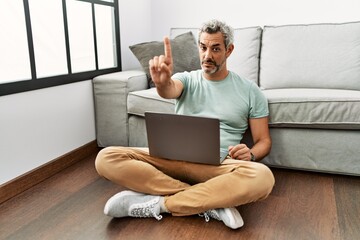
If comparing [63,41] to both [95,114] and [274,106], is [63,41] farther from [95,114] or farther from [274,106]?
[274,106]

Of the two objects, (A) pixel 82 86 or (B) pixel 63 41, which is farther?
(A) pixel 82 86

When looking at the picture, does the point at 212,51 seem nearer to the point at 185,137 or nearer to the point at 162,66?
the point at 162,66

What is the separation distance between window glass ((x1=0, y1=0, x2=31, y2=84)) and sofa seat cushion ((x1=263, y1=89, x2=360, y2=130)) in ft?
4.39

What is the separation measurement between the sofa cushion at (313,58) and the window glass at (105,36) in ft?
3.85

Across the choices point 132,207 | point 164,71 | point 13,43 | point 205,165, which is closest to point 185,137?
point 205,165

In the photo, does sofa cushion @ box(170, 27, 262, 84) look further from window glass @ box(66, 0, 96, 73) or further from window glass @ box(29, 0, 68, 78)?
window glass @ box(29, 0, 68, 78)

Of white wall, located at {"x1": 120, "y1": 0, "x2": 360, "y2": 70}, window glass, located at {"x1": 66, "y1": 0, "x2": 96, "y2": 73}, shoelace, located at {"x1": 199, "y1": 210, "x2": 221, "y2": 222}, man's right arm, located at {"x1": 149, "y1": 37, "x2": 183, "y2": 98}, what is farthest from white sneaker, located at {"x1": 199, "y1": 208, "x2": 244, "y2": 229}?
white wall, located at {"x1": 120, "y1": 0, "x2": 360, "y2": 70}

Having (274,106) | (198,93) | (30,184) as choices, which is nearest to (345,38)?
(274,106)

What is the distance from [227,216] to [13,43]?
1341mm

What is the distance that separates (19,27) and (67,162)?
2.73ft

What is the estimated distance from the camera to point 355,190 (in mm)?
1692

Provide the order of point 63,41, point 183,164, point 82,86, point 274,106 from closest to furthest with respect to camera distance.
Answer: point 183,164
point 274,106
point 63,41
point 82,86

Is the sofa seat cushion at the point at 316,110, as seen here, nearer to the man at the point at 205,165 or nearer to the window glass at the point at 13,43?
the man at the point at 205,165

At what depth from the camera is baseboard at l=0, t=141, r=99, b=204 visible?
163 cm
